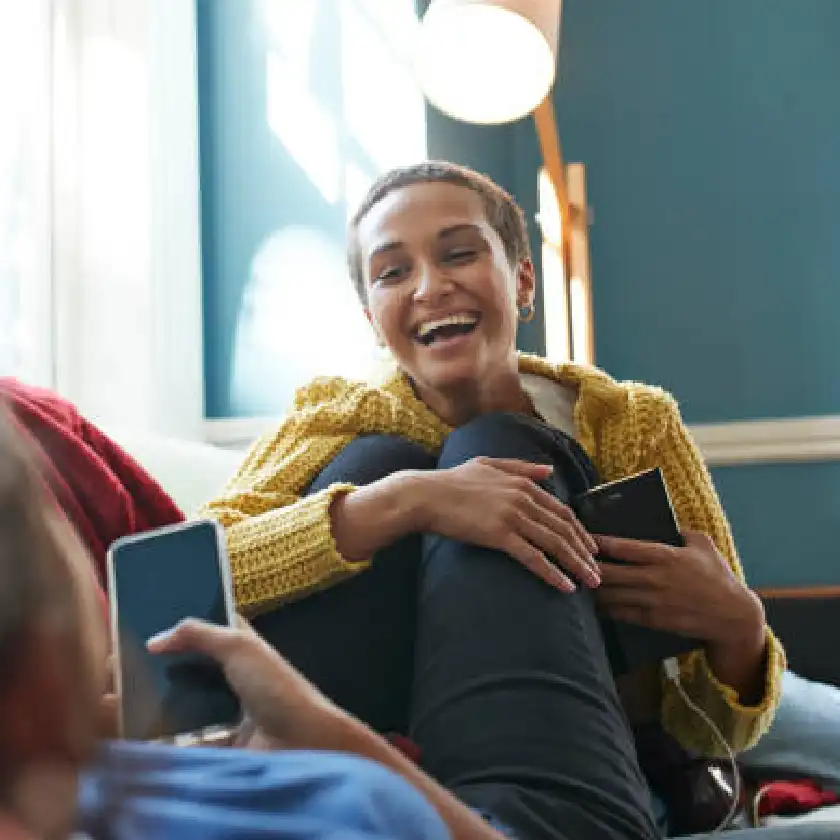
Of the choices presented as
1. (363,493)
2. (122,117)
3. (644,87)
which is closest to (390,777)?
(363,493)

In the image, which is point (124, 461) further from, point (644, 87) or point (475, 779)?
point (644, 87)

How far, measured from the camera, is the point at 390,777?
281mm

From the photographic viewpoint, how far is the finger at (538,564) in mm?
705

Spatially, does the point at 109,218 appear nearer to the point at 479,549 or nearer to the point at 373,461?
the point at 373,461

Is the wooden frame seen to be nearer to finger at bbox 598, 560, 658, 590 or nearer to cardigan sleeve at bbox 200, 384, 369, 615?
cardigan sleeve at bbox 200, 384, 369, 615

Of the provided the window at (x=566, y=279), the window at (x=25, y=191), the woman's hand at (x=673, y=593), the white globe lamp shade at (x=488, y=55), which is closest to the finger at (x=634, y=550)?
the woman's hand at (x=673, y=593)

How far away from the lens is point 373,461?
2.99 ft

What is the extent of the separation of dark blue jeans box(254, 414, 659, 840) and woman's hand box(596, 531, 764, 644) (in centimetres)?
7

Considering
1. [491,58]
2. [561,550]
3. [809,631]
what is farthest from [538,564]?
[809,631]

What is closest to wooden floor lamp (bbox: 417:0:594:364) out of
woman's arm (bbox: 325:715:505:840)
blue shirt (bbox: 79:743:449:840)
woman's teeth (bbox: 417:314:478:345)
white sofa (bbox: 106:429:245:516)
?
woman's teeth (bbox: 417:314:478:345)

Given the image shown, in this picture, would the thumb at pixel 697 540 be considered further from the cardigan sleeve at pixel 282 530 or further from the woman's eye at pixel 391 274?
the woman's eye at pixel 391 274

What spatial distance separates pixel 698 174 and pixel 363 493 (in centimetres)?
169

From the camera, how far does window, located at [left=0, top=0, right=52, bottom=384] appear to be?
1.60 m

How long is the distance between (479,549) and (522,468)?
0.35 ft
